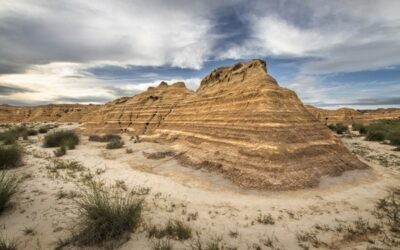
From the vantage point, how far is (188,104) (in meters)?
21.0

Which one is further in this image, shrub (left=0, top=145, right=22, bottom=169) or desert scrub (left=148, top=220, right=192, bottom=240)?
shrub (left=0, top=145, right=22, bottom=169)

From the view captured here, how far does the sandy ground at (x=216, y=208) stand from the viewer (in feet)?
18.2

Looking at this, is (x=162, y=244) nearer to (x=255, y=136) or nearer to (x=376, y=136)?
(x=255, y=136)

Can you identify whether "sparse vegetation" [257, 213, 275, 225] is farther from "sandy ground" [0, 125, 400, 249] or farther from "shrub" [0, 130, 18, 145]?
"shrub" [0, 130, 18, 145]

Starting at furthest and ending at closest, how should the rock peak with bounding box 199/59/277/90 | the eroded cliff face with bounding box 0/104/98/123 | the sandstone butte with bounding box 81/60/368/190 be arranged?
the eroded cliff face with bounding box 0/104/98/123 → the rock peak with bounding box 199/59/277/90 → the sandstone butte with bounding box 81/60/368/190

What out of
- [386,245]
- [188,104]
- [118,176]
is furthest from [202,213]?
[188,104]

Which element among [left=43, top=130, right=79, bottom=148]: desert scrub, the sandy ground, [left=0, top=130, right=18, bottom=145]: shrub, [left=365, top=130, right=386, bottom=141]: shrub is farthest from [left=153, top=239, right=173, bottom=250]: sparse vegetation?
[left=365, top=130, right=386, bottom=141]: shrub

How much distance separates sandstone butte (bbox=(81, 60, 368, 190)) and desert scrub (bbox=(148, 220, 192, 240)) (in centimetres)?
386

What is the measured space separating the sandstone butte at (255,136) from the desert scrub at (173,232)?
12.7 ft

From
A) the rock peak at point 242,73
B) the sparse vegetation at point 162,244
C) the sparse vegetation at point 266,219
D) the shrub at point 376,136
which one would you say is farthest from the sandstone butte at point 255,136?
the shrub at point 376,136

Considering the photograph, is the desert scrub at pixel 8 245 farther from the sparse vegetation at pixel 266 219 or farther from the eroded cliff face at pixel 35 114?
the eroded cliff face at pixel 35 114

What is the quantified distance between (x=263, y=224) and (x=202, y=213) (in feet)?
5.47

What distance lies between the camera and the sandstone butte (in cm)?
961

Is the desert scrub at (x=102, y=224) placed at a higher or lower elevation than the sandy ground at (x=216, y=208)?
higher
